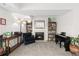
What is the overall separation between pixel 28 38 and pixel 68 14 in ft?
11.4

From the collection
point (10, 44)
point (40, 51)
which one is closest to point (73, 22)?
point (40, 51)

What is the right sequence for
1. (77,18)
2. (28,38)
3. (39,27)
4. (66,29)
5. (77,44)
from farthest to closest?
(39,27) → (28,38) → (66,29) → (77,18) → (77,44)

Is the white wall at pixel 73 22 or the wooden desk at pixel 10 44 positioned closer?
the white wall at pixel 73 22

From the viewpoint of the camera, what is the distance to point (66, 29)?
14.9 ft

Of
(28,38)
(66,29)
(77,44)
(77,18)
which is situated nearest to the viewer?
(77,44)

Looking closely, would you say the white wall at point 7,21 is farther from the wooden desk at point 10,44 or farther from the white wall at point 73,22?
the white wall at point 73,22

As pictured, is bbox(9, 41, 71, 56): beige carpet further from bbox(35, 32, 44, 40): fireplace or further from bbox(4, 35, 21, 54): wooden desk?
bbox(35, 32, 44, 40): fireplace

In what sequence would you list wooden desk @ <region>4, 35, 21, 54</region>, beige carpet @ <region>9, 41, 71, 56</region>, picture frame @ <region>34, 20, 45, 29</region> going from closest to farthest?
1. beige carpet @ <region>9, 41, 71, 56</region>
2. wooden desk @ <region>4, 35, 21, 54</region>
3. picture frame @ <region>34, 20, 45, 29</region>

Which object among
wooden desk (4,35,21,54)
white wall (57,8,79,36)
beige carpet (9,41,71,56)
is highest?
white wall (57,8,79,36)

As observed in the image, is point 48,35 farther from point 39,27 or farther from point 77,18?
point 77,18

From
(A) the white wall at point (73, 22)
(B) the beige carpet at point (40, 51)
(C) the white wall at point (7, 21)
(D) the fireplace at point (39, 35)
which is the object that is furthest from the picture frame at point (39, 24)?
(C) the white wall at point (7, 21)

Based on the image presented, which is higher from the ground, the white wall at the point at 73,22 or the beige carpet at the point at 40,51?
the white wall at the point at 73,22

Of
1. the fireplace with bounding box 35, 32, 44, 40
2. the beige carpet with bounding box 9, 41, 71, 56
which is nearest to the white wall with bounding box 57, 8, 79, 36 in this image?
the beige carpet with bounding box 9, 41, 71, 56

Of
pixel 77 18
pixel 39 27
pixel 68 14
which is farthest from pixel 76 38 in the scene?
pixel 39 27
